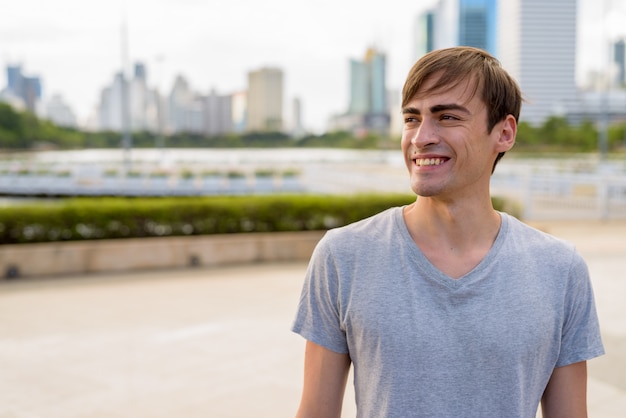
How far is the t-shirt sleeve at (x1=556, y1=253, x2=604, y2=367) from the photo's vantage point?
1614mm

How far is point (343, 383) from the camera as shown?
1.67 meters

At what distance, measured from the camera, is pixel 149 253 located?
8.95 m

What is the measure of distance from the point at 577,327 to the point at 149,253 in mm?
7797

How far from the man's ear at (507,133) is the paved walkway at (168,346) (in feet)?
9.69

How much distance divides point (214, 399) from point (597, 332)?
129 inches

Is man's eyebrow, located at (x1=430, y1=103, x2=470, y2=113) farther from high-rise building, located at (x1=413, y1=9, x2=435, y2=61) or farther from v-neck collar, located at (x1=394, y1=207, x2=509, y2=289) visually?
high-rise building, located at (x1=413, y1=9, x2=435, y2=61)

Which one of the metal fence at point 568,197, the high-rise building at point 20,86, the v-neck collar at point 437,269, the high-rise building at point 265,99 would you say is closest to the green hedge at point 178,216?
the metal fence at point 568,197

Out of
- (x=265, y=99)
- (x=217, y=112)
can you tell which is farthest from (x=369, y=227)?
(x=217, y=112)

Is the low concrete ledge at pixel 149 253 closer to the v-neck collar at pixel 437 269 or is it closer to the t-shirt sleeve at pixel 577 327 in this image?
the v-neck collar at pixel 437 269

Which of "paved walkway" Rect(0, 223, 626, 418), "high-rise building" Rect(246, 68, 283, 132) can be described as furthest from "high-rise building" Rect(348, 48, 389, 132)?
"paved walkway" Rect(0, 223, 626, 418)

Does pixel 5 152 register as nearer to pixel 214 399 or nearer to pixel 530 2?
pixel 530 2

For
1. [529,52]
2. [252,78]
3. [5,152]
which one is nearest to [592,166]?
[529,52]

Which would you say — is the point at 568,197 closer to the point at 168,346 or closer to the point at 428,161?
the point at 168,346

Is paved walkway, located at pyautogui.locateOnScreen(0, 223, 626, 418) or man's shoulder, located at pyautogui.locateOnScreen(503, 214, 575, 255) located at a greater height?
man's shoulder, located at pyautogui.locateOnScreen(503, 214, 575, 255)
